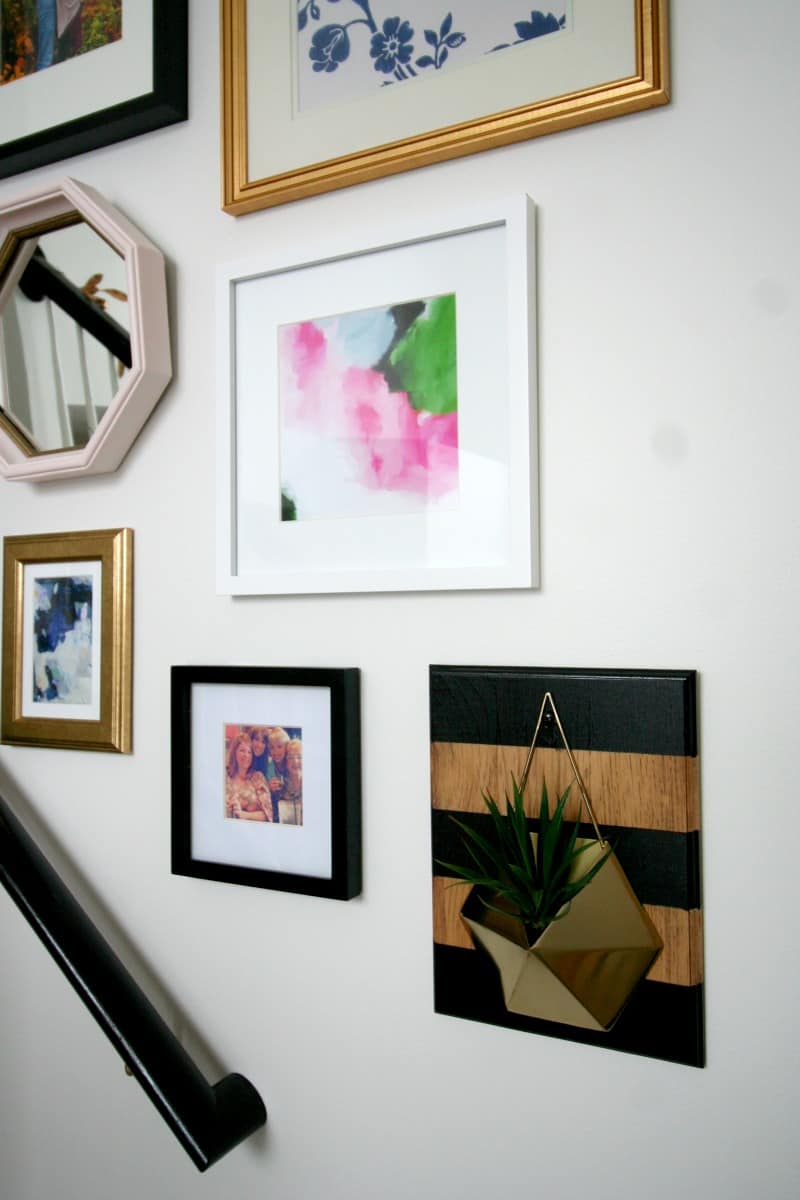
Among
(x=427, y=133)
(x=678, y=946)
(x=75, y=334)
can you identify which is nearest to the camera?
(x=678, y=946)

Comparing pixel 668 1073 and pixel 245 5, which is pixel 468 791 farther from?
pixel 245 5

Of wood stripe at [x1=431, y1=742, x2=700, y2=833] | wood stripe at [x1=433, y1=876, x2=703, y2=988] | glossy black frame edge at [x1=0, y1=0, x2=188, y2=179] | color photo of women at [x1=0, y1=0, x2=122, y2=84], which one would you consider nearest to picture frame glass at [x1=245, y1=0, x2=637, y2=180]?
glossy black frame edge at [x1=0, y1=0, x2=188, y2=179]

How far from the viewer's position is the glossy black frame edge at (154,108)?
1.08 m

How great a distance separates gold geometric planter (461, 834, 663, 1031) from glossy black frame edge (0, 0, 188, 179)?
942 millimetres

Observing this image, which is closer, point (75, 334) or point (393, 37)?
point (393, 37)

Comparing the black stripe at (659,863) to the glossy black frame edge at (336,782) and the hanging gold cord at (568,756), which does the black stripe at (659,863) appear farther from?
the glossy black frame edge at (336,782)

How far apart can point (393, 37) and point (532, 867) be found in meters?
0.83

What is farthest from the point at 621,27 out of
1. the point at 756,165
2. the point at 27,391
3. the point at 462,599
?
the point at 27,391

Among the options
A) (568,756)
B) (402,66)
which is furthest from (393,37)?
(568,756)

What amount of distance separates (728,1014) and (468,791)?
11.5 inches

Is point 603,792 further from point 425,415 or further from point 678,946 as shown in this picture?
point 425,415

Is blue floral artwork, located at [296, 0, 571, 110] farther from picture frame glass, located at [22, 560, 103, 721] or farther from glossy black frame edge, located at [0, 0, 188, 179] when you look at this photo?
picture frame glass, located at [22, 560, 103, 721]

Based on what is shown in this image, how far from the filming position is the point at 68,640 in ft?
3.92

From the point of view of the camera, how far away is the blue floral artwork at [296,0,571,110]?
890 mm
